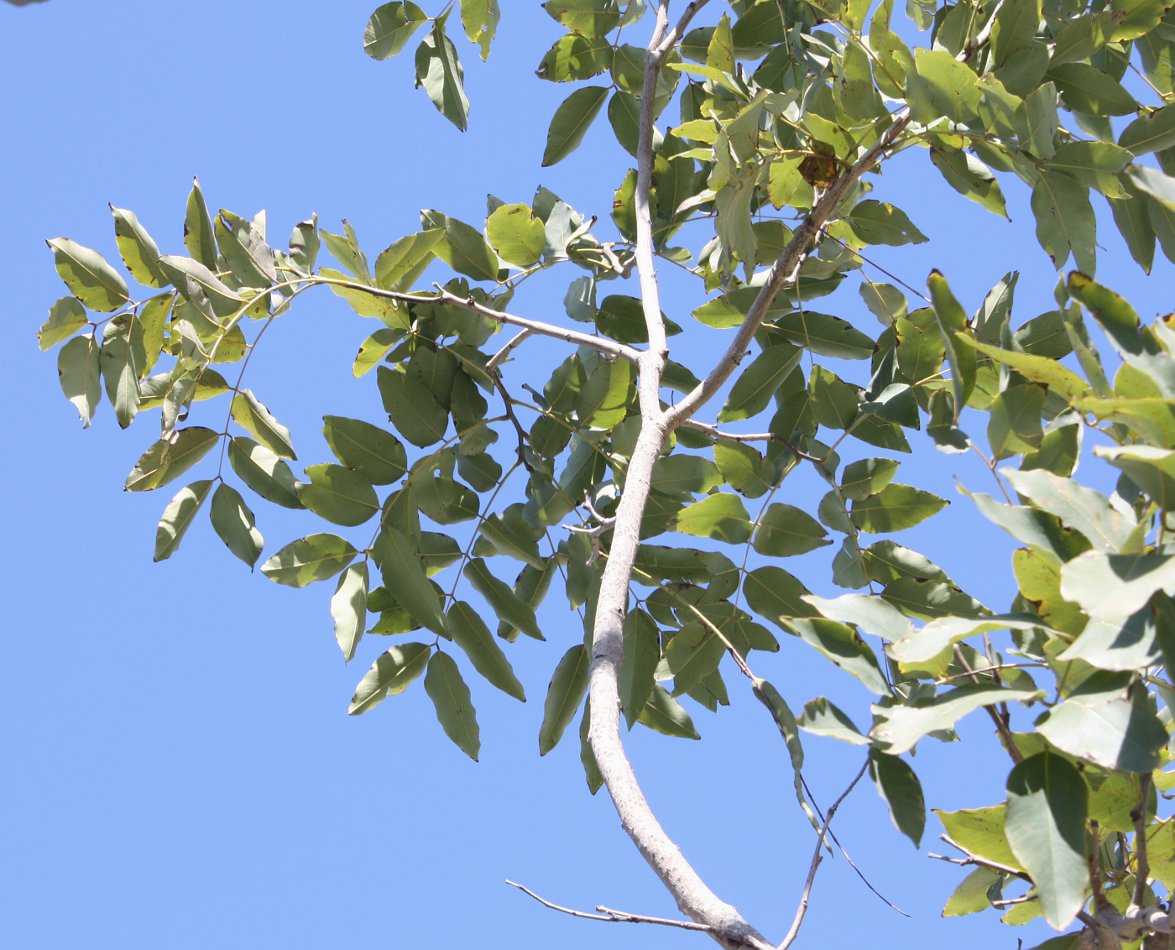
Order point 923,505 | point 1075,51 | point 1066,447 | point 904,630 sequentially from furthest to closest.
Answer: point 923,505 < point 1075,51 < point 1066,447 < point 904,630

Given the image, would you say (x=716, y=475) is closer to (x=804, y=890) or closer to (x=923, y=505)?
(x=923, y=505)

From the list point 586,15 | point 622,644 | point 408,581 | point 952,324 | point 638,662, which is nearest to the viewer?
point 952,324

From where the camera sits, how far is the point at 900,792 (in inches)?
39.2

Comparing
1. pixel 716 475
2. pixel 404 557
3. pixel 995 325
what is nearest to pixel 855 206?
pixel 995 325

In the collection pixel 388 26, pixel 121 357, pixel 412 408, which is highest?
pixel 388 26

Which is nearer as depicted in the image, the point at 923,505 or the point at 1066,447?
the point at 1066,447

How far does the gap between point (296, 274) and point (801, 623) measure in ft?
3.58

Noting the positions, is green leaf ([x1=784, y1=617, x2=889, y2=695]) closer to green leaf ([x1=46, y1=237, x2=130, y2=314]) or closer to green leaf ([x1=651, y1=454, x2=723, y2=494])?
green leaf ([x1=651, y1=454, x2=723, y2=494])

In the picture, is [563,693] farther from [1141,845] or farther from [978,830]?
[1141,845]

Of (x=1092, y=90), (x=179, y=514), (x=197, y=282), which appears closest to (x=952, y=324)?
(x=1092, y=90)

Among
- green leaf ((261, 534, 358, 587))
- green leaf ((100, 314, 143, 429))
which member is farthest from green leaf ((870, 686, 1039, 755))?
green leaf ((100, 314, 143, 429))

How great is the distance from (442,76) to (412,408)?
0.71 meters

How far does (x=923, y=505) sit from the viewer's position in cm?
164

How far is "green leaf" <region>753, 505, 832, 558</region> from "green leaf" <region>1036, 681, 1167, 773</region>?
75 centimetres
